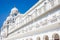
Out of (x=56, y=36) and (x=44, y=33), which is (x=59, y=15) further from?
(x=44, y=33)

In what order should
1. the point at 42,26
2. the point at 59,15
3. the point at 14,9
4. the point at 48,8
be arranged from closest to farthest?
1. the point at 59,15
2. the point at 48,8
3. the point at 42,26
4. the point at 14,9

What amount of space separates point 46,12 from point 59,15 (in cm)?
197

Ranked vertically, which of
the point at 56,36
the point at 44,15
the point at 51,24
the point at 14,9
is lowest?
the point at 56,36

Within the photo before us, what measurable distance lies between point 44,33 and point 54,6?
2810 mm

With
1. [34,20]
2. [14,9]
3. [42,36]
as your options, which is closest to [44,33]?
[42,36]

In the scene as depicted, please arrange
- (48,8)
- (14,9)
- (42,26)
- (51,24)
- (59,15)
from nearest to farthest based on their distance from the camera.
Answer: (59,15) → (51,24) → (48,8) → (42,26) → (14,9)

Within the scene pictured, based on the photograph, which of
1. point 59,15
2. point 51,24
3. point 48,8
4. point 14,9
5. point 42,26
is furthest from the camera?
point 14,9

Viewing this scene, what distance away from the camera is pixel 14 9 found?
131 feet

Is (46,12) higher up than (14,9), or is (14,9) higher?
(14,9)

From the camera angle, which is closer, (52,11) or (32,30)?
(52,11)

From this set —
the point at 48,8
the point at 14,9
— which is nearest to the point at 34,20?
the point at 48,8

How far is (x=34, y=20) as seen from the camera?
14266 mm

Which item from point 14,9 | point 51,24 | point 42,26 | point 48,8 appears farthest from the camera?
point 14,9

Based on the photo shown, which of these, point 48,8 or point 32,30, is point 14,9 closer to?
point 32,30
